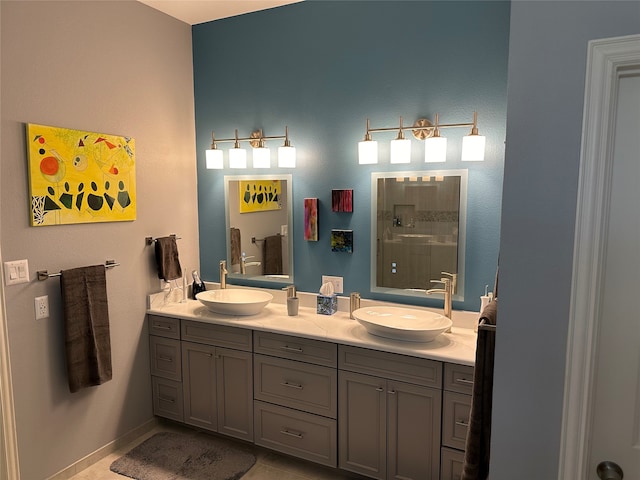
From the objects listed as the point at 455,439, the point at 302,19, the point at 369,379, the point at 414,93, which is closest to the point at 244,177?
the point at 302,19

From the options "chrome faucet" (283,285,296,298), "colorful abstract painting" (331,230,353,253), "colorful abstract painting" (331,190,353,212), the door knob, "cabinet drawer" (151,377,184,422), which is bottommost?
"cabinet drawer" (151,377,184,422)

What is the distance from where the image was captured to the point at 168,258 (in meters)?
3.07

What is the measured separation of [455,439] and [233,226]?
209 centimetres

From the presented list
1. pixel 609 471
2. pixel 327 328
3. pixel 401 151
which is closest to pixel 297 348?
pixel 327 328

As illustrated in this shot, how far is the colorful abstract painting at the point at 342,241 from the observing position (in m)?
2.86

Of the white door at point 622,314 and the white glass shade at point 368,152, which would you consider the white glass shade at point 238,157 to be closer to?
the white glass shade at point 368,152

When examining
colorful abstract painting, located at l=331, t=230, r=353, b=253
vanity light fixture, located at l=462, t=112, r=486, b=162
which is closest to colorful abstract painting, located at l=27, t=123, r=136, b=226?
colorful abstract painting, located at l=331, t=230, r=353, b=253

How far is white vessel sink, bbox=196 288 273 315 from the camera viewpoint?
2758 millimetres

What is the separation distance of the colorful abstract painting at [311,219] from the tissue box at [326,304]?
0.40 meters

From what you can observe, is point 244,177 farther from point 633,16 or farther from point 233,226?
point 633,16

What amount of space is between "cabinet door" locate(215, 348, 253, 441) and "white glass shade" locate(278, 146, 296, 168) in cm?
128

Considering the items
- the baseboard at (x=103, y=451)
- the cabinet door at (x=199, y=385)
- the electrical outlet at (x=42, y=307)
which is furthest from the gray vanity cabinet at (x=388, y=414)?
the electrical outlet at (x=42, y=307)

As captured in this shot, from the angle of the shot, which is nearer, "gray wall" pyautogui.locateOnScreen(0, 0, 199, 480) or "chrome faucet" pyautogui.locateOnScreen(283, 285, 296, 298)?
"gray wall" pyautogui.locateOnScreen(0, 0, 199, 480)

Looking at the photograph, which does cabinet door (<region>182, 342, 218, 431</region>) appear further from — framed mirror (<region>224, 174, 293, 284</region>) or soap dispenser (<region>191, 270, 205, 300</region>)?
framed mirror (<region>224, 174, 293, 284</region>)
